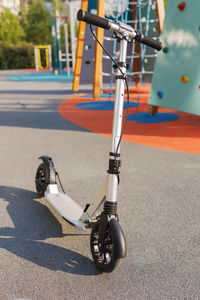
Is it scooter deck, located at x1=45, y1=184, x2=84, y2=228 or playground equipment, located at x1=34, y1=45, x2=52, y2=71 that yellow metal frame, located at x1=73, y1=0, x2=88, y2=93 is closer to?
scooter deck, located at x1=45, y1=184, x2=84, y2=228

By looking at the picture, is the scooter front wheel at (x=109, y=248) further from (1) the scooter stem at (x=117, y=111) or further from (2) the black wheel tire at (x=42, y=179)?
(2) the black wheel tire at (x=42, y=179)

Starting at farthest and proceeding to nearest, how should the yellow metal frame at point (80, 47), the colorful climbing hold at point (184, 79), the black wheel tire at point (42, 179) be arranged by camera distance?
the yellow metal frame at point (80, 47)
the colorful climbing hold at point (184, 79)
the black wheel tire at point (42, 179)

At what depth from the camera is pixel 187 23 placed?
5629 mm

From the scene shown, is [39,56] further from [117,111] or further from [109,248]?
[109,248]

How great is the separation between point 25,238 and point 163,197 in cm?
146

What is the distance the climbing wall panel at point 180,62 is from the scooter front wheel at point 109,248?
160 inches

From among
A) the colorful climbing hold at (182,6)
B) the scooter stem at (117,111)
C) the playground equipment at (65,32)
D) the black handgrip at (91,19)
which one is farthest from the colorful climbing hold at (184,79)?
the playground equipment at (65,32)

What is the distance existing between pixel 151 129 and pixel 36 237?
13.4 ft

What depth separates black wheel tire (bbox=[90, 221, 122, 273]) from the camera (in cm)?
184

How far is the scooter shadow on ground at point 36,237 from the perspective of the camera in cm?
208

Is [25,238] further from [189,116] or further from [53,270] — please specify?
[189,116]

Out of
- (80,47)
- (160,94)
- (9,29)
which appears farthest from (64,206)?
(9,29)

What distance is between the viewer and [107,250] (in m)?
1.97

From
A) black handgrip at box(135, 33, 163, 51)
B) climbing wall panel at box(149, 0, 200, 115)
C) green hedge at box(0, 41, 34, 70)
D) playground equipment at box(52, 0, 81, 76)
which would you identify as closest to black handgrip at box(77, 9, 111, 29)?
black handgrip at box(135, 33, 163, 51)
